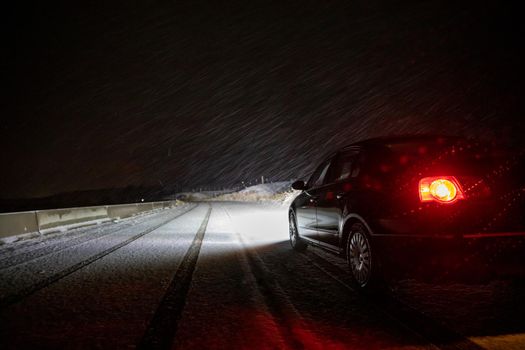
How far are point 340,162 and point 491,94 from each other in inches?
3293

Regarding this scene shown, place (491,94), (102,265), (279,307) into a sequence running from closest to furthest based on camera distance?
1. (279,307)
2. (102,265)
3. (491,94)

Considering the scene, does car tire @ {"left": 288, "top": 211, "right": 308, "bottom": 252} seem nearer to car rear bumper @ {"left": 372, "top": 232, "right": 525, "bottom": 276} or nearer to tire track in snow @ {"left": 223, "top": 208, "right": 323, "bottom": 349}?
tire track in snow @ {"left": 223, "top": 208, "right": 323, "bottom": 349}

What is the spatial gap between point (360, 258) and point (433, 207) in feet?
4.34

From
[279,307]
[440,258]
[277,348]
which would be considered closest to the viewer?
[277,348]

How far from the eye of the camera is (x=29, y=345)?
329 cm

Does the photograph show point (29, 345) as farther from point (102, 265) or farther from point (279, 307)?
point (102, 265)

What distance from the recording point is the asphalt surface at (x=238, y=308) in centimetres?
333

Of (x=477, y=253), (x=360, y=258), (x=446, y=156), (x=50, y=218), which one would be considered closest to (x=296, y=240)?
(x=360, y=258)

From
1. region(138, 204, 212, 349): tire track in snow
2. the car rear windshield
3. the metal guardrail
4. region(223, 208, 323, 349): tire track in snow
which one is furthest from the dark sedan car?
the metal guardrail

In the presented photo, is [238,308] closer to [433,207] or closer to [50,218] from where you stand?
[433,207]

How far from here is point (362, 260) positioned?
16.0 feet

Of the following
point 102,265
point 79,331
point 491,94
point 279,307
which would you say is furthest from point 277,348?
point 491,94

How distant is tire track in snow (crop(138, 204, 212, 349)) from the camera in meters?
3.30

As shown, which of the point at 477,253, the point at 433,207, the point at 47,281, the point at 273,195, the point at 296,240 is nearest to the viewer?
the point at 477,253
